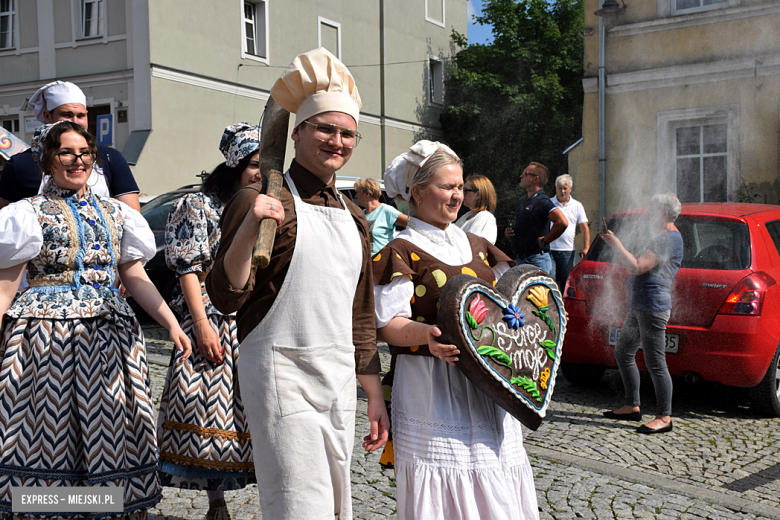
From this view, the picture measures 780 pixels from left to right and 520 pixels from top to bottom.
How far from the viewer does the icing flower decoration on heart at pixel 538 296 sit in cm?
273

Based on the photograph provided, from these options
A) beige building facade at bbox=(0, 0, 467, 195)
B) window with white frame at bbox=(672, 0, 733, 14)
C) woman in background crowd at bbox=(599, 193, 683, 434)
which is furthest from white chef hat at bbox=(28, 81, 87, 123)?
beige building facade at bbox=(0, 0, 467, 195)

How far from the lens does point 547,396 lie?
2.63m

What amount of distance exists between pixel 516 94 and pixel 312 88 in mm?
26987

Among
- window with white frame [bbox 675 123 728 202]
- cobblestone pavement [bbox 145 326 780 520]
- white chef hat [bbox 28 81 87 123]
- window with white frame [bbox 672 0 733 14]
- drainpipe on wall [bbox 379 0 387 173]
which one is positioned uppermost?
drainpipe on wall [bbox 379 0 387 173]

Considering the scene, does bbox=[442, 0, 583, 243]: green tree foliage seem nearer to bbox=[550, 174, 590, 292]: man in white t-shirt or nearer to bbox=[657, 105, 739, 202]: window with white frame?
bbox=[657, 105, 739, 202]: window with white frame

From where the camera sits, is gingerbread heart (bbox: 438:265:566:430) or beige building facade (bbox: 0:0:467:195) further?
beige building facade (bbox: 0:0:467:195)

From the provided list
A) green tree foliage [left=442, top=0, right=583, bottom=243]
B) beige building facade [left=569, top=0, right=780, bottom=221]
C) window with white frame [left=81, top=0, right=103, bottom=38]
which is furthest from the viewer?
green tree foliage [left=442, top=0, right=583, bottom=243]

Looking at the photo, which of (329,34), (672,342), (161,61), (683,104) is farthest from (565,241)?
(329,34)

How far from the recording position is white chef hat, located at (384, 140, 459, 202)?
2803 millimetres

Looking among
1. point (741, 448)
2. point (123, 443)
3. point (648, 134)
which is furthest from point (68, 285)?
point (648, 134)

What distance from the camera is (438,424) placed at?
8.67ft

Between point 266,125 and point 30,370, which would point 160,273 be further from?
point 266,125

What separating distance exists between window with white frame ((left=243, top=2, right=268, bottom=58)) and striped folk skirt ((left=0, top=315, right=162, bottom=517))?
19.9 meters

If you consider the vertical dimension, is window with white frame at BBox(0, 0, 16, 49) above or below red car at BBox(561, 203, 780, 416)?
above
